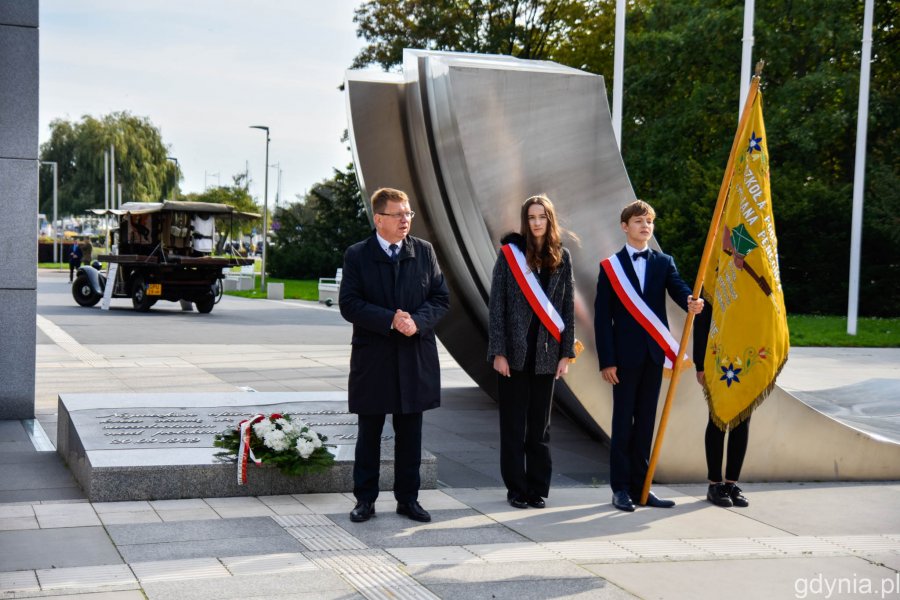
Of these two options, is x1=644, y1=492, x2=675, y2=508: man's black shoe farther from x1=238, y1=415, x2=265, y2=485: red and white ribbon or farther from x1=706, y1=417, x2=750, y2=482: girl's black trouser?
x1=238, y1=415, x2=265, y2=485: red and white ribbon

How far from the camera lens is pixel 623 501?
6.13m

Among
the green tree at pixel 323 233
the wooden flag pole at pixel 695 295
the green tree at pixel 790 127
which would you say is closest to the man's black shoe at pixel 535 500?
the wooden flag pole at pixel 695 295

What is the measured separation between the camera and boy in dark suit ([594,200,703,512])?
6.06m

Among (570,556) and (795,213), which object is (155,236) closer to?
(795,213)

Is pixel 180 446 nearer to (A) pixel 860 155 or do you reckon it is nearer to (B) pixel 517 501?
(B) pixel 517 501

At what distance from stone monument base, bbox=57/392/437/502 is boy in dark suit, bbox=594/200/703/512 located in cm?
119

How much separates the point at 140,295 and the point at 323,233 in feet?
87.1

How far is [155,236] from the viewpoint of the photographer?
1013 inches

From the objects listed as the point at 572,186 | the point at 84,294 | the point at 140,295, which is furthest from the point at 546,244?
the point at 84,294

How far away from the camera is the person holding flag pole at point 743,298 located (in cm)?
621

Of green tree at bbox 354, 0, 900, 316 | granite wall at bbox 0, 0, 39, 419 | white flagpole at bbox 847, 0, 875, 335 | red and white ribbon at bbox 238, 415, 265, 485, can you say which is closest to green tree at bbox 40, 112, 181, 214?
green tree at bbox 354, 0, 900, 316

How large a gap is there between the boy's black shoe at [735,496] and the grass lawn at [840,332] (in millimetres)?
14139

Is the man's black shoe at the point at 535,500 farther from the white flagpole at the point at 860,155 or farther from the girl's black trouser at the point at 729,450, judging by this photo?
the white flagpole at the point at 860,155

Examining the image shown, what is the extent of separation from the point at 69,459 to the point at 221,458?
133 cm
